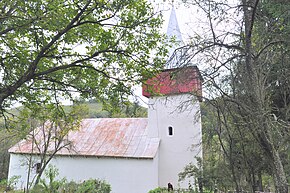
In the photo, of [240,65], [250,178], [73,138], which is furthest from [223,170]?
[73,138]

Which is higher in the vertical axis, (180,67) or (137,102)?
(180,67)

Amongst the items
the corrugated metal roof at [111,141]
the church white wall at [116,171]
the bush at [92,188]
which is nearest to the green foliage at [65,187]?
the bush at [92,188]

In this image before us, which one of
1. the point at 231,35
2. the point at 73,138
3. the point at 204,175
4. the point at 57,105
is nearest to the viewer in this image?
the point at 231,35

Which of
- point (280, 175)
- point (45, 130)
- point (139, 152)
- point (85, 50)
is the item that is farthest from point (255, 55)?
point (45, 130)

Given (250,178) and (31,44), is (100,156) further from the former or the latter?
(31,44)

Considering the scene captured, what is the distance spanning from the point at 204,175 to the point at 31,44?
8260 mm

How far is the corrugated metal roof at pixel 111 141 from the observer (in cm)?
1423

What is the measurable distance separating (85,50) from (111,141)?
431 inches

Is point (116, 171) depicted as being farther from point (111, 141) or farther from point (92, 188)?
point (92, 188)

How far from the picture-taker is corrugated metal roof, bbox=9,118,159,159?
46.7ft

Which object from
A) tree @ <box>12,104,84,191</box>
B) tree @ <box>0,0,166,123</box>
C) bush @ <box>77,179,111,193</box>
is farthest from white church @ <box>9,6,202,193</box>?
tree @ <box>0,0,166,123</box>

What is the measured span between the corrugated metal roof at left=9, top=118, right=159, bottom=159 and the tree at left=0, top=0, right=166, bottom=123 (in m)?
8.43

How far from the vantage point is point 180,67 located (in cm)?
500

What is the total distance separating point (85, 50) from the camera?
216 inches
